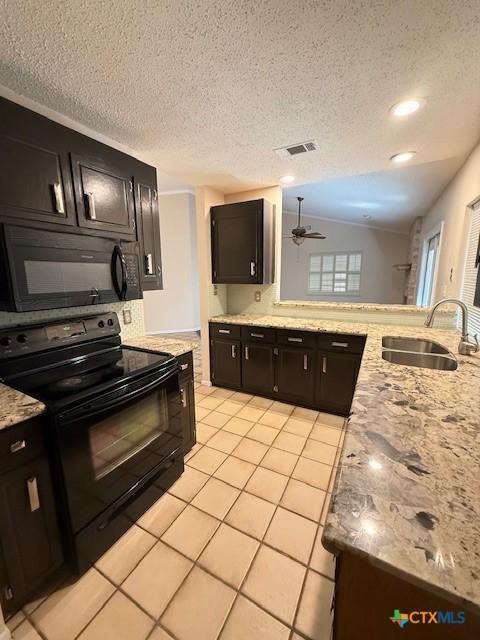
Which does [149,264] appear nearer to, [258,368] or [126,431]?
[126,431]

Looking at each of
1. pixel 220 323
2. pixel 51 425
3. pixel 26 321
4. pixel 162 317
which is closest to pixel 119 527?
pixel 51 425

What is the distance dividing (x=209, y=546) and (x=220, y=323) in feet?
6.84

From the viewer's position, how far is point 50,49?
118cm

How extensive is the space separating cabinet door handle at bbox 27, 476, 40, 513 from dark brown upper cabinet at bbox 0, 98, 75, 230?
3.95ft

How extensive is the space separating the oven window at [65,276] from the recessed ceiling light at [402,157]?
252 centimetres

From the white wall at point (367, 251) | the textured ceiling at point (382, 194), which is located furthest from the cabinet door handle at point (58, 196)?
the white wall at point (367, 251)

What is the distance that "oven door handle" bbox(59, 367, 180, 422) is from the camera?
1170 mm

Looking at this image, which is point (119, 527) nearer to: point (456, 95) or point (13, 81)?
point (13, 81)

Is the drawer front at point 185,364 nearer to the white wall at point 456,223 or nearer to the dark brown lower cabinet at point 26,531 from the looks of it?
the dark brown lower cabinet at point 26,531

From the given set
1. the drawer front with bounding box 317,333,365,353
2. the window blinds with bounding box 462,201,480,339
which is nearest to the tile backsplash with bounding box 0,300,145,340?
the drawer front with bounding box 317,333,365,353

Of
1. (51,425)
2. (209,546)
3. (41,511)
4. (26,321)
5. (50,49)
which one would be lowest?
(209,546)

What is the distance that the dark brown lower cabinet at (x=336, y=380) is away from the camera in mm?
2561

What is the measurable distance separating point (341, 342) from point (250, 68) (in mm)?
2131

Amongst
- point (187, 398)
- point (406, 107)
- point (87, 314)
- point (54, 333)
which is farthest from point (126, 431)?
point (406, 107)
